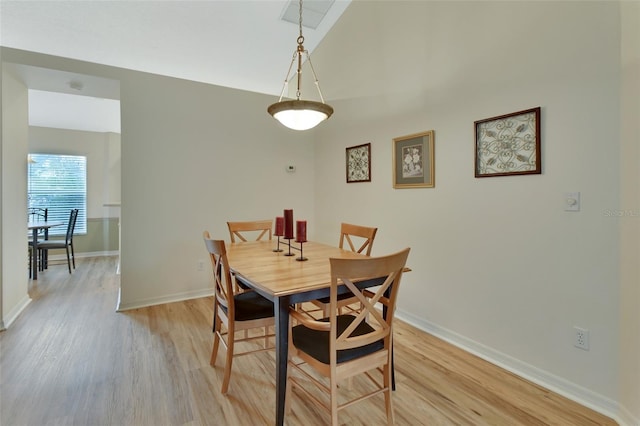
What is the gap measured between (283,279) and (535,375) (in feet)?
5.80

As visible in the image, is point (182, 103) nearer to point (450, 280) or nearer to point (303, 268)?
point (303, 268)

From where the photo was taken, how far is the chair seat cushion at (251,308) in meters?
1.89

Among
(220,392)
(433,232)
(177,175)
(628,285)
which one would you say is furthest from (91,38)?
(628,285)

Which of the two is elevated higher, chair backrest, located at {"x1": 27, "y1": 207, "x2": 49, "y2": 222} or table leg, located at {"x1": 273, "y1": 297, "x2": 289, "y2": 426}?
chair backrest, located at {"x1": 27, "y1": 207, "x2": 49, "y2": 222}

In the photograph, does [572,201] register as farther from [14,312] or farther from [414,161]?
[14,312]

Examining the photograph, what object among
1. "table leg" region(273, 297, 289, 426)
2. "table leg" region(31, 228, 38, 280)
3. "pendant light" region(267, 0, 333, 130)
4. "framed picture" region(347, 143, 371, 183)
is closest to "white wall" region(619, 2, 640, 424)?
"pendant light" region(267, 0, 333, 130)

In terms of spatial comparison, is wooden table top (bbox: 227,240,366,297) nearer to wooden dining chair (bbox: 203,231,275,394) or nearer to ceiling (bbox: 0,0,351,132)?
wooden dining chair (bbox: 203,231,275,394)

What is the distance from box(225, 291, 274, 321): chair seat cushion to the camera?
1.89 metres

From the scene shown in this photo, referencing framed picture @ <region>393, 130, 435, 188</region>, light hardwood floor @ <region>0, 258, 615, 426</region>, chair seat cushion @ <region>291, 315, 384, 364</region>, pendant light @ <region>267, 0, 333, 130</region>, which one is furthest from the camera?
framed picture @ <region>393, 130, 435, 188</region>

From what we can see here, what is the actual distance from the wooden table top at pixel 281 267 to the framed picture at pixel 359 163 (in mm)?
1179

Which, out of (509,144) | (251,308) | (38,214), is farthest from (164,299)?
(38,214)

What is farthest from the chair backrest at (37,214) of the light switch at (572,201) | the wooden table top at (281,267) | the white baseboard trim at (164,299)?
the light switch at (572,201)

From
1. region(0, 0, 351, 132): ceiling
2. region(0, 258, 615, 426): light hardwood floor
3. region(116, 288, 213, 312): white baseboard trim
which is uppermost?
region(0, 0, 351, 132): ceiling

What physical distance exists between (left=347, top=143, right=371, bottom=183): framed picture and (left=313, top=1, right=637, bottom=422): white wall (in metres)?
0.12
